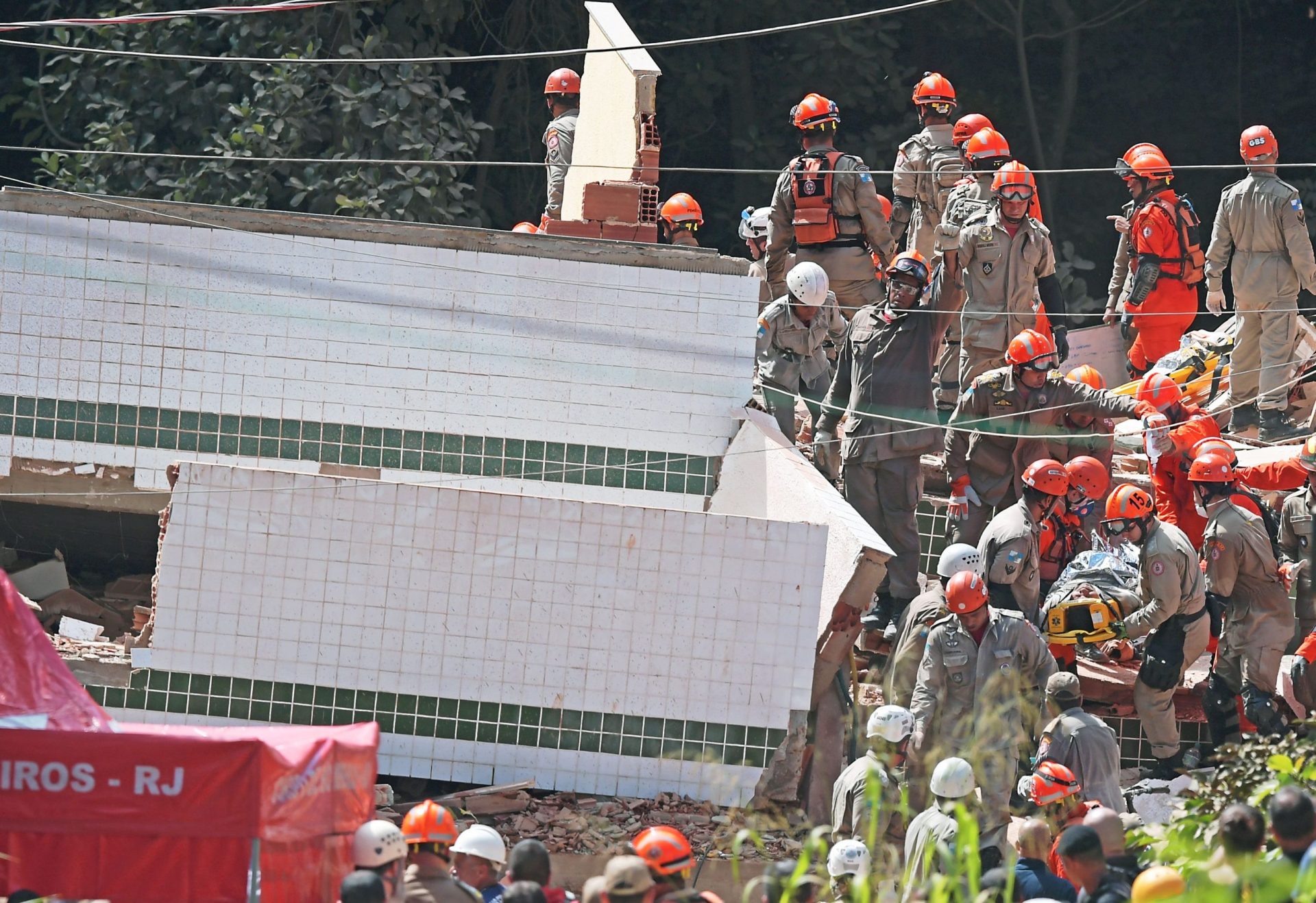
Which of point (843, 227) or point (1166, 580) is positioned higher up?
point (843, 227)

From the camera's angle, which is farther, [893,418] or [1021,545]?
[893,418]

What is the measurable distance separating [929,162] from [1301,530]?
5.03 m

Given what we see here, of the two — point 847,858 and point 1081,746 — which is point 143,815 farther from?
point 1081,746

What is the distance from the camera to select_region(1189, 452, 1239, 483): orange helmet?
10.4 m

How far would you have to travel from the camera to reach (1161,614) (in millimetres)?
10227

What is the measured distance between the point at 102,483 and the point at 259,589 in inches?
58.8

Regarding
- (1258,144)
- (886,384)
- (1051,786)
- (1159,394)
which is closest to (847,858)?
(1051,786)

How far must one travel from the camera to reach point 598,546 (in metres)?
9.30

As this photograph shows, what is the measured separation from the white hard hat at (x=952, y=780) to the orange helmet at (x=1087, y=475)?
299 cm

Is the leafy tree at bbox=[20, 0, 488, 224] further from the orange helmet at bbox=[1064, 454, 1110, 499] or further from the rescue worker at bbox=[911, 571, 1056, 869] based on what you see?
the rescue worker at bbox=[911, 571, 1056, 869]

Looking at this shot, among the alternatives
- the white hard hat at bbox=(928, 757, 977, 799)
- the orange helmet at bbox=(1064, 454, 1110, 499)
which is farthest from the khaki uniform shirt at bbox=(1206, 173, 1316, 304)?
the white hard hat at bbox=(928, 757, 977, 799)

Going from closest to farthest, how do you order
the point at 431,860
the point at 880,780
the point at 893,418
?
the point at 431,860
the point at 880,780
the point at 893,418

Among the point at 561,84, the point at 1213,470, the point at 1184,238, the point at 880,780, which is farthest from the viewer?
the point at 561,84

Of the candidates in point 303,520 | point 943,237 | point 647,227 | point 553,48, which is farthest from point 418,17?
point 303,520
